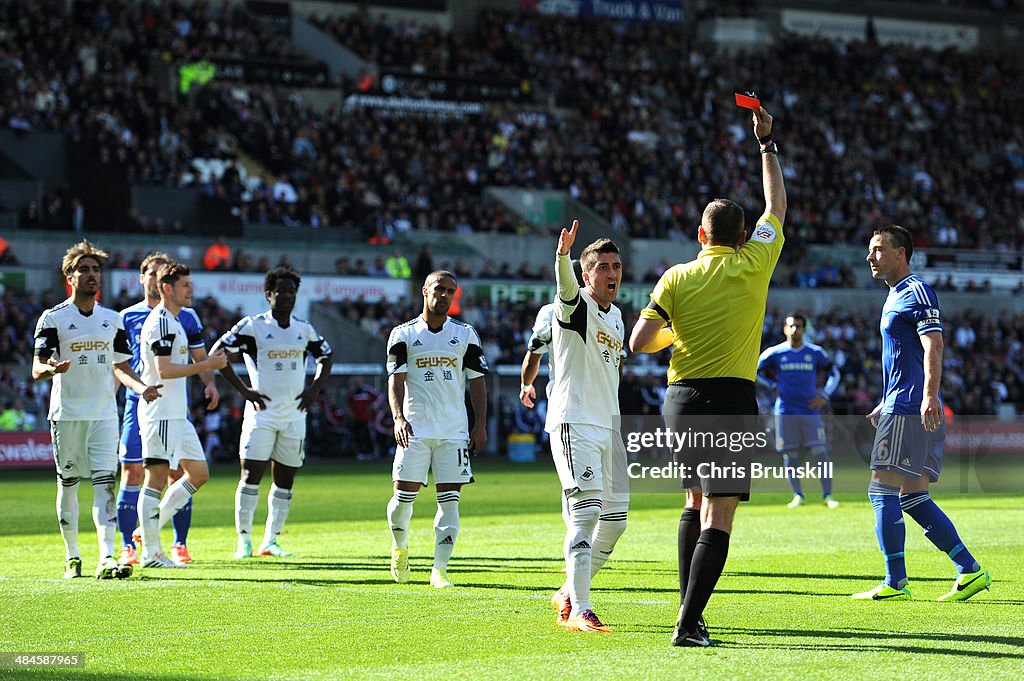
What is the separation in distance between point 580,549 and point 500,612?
1.12 meters

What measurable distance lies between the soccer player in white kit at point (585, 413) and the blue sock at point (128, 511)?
202 inches

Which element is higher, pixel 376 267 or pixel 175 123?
pixel 175 123

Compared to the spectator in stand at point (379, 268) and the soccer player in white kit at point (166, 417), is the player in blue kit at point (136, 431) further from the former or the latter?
the spectator in stand at point (379, 268)

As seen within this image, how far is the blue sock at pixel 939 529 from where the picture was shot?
1005 cm

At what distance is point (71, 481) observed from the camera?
38.3 feet

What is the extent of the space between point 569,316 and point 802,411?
476 inches

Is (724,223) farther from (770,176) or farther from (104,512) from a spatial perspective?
(104,512)

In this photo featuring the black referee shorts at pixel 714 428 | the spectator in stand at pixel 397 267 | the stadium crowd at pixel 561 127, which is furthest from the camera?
the stadium crowd at pixel 561 127

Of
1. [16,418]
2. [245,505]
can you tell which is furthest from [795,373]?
[16,418]

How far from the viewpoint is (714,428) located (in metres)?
7.96

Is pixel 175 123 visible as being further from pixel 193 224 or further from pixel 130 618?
pixel 130 618

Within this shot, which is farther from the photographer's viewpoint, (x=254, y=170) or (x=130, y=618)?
(x=254, y=170)

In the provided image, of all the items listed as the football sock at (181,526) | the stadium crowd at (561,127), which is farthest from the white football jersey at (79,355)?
the stadium crowd at (561,127)

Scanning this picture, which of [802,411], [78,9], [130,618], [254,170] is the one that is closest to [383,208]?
[254,170]
